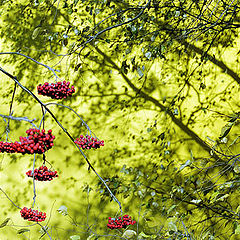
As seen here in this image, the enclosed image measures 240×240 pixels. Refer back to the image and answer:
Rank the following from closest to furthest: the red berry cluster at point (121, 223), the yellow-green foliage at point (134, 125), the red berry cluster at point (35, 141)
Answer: the red berry cluster at point (35, 141) → the red berry cluster at point (121, 223) → the yellow-green foliage at point (134, 125)

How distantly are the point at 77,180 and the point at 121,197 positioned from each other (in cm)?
36

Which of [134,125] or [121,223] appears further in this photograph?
[134,125]

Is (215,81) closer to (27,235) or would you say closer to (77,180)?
(77,180)

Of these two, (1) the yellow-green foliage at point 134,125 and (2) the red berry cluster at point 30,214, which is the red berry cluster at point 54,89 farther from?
(1) the yellow-green foliage at point 134,125

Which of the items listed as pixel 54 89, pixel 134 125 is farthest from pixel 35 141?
pixel 134 125

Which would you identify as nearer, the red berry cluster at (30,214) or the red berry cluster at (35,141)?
the red berry cluster at (35,141)

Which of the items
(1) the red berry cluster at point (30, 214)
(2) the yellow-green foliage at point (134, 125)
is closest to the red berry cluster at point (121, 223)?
(1) the red berry cluster at point (30, 214)

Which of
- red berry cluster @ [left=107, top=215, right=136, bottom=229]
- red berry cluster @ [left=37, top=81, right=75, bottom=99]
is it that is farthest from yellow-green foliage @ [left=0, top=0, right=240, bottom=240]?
red berry cluster @ [left=37, top=81, right=75, bottom=99]

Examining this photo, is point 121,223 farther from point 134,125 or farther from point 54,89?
point 134,125

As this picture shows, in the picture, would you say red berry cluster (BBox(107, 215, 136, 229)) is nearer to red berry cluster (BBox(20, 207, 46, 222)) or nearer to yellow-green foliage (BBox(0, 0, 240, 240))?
red berry cluster (BBox(20, 207, 46, 222))

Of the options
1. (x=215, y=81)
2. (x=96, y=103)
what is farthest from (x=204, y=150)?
(x=96, y=103)

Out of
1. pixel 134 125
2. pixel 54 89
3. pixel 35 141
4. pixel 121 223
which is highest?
pixel 134 125

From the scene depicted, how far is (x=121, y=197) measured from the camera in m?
2.22

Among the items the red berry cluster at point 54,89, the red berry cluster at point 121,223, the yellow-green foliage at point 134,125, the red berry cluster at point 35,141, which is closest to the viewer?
the red berry cluster at point 35,141
